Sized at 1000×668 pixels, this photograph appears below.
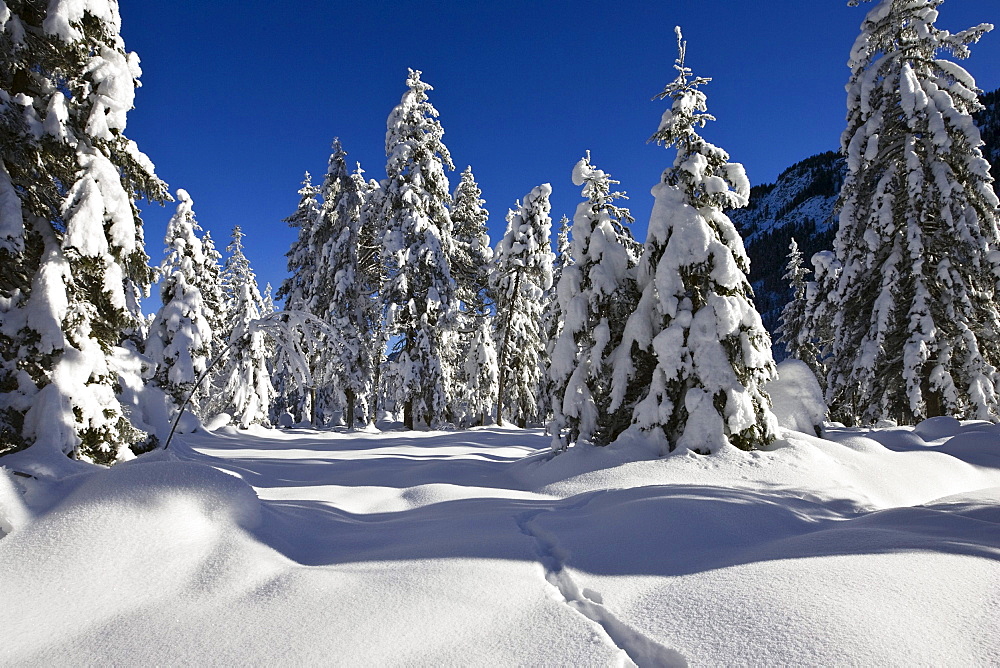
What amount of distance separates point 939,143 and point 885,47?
3433mm

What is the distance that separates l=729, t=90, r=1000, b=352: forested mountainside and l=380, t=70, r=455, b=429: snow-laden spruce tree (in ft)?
259

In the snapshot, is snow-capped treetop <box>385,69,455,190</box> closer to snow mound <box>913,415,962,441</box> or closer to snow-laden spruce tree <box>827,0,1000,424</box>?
snow-laden spruce tree <box>827,0,1000,424</box>

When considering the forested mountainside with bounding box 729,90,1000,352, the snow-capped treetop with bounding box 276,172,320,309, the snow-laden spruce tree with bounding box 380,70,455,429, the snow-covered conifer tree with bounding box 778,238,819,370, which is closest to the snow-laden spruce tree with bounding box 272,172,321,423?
the snow-capped treetop with bounding box 276,172,320,309

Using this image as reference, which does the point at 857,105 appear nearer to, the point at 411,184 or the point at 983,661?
the point at 411,184

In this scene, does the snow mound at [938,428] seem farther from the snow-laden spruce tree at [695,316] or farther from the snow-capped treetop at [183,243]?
the snow-capped treetop at [183,243]

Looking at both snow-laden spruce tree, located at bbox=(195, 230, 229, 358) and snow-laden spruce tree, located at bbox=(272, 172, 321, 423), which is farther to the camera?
snow-laden spruce tree, located at bbox=(272, 172, 321, 423)

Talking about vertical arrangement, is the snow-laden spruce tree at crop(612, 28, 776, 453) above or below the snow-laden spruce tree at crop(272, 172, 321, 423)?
below

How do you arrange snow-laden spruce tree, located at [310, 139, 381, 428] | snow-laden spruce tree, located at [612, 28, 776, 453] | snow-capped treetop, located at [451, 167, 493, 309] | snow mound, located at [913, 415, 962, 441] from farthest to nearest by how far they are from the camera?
snow-capped treetop, located at [451, 167, 493, 309], snow-laden spruce tree, located at [310, 139, 381, 428], snow mound, located at [913, 415, 962, 441], snow-laden spruce tree, located at [612, 28, 776, 453]

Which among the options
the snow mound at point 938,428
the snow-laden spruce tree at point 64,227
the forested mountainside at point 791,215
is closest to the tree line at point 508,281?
the snow-laden spruce tree at point 64,227

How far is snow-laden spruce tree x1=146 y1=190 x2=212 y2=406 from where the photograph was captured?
19172mm

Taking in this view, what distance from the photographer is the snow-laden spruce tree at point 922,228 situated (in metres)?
12.6

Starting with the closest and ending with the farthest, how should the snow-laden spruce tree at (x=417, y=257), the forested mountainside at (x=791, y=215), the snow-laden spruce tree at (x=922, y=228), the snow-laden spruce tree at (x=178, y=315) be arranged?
the snow-laden spruce tree at (x=922, y=228), the snow-laden spruce tree at (x=178, y=315), the snow-laden spruce tree at (x=417, y=257), the forested mountainside at (x=791, y=215)

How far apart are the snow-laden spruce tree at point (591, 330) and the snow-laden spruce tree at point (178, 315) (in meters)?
16.2

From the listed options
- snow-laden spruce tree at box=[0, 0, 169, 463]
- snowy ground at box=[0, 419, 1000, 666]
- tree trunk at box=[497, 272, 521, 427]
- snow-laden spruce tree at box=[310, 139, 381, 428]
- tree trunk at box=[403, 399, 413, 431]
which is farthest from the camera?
tree trunk at box=[497, 272, 521, 427]
